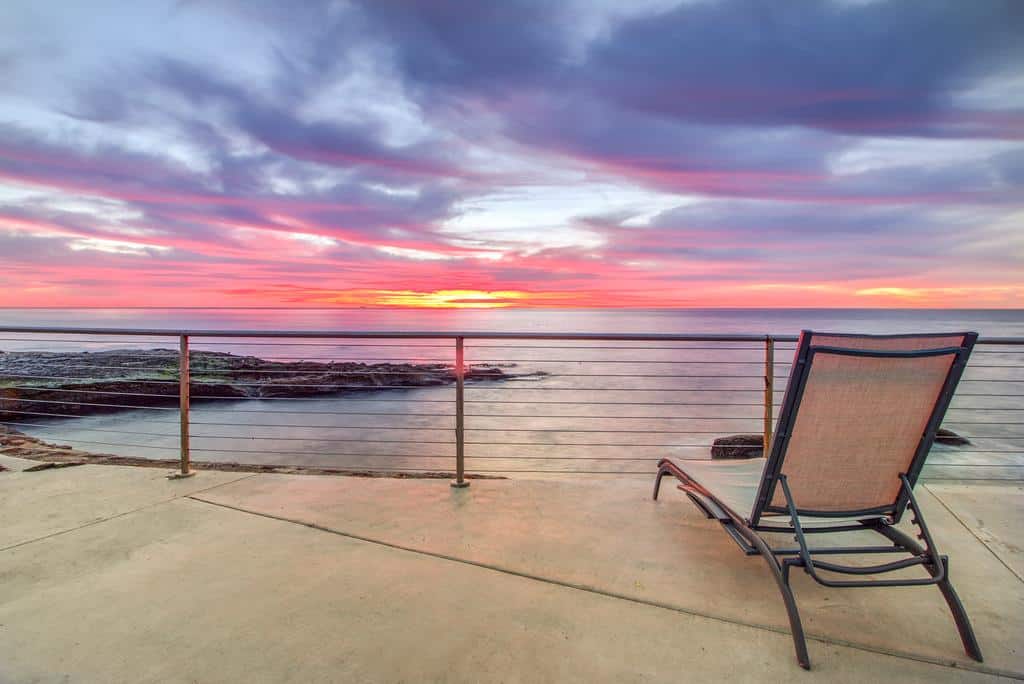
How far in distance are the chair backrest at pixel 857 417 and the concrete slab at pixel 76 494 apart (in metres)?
3.23

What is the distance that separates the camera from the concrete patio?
1.41 m

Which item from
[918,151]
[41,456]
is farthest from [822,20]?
[41,456]

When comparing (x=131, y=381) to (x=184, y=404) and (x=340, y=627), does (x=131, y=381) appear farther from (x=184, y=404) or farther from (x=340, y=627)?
(x=340, y=627)

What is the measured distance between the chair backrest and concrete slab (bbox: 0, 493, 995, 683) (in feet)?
1.71

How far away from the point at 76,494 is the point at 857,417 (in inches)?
161

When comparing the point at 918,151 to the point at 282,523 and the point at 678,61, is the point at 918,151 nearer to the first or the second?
the point at 678,61

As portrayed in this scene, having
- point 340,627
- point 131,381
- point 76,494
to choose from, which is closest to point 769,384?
point 340,627

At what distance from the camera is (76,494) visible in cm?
285

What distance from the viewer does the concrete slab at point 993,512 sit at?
7.16ft

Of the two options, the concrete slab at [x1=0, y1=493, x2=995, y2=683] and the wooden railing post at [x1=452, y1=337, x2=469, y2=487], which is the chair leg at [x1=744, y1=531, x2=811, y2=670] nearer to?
the concrete slab at [x1=0, y1=493, x2=995, y2=683]

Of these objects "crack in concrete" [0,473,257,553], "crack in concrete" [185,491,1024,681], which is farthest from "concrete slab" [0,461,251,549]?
"crack in concrete" [185,491,1024,681]

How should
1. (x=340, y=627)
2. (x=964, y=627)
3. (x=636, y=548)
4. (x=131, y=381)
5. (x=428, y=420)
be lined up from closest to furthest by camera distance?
1. (x=964, y=627)
2. (x=340, y=627)
3. (x=636, y=548)
4. (x=131, y=381)
5. (x=428, y=420)

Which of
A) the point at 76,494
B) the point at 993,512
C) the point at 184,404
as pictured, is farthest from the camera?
the point at 184,404

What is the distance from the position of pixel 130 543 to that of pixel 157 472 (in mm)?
1271
